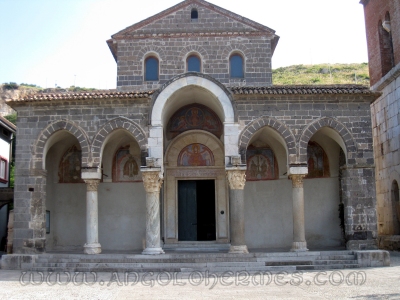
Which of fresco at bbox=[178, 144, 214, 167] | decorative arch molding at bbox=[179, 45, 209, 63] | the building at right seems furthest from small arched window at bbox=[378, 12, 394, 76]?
fresco at bbox=[178, 144, 214, 167]

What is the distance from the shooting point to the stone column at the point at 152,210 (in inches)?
608

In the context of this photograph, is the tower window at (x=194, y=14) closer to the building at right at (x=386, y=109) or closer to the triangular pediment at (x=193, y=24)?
the triangular pediment at (x=193, y=24)

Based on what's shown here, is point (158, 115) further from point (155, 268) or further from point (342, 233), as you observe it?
point (342, 233)

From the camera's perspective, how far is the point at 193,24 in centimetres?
2003

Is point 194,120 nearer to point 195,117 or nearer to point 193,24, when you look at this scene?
point 195,117

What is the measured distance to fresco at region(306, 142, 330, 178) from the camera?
19031 mm

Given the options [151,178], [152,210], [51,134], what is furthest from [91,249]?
[51,134]

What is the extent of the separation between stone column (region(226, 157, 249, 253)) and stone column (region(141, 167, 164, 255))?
2.33 metres

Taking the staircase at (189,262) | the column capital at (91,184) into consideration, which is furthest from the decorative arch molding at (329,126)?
the column capital at (91,184)

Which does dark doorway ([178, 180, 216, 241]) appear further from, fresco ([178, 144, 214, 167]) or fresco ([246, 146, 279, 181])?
fresco ([246, 146, 279, 181])

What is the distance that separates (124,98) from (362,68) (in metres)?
46.0

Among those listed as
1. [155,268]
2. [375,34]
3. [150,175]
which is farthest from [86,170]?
[375,34]

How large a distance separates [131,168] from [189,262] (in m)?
5.73

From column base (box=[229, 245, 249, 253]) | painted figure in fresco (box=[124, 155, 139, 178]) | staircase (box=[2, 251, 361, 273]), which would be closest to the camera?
staircase (box=[2, 251, 361, 273])
